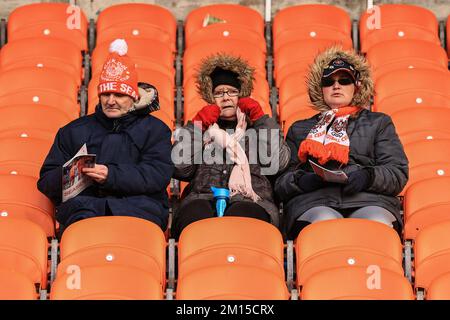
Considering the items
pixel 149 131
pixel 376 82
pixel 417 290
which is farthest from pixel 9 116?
pixel 417 290

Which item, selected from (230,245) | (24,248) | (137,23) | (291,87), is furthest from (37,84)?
(230,245)

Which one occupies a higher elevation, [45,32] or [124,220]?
[45,32]

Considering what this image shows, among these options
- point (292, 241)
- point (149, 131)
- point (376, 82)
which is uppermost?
point (376, 82)

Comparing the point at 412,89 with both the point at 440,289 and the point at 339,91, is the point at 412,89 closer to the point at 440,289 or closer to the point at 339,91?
the point at 339,91

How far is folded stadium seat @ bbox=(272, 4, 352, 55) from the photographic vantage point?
14.2m

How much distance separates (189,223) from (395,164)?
3.99 ft

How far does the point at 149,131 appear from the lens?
11648mm

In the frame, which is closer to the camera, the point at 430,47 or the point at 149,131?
the point at 149,131

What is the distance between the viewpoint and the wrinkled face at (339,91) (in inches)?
464

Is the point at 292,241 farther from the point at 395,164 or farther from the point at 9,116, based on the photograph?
the point at 9,116

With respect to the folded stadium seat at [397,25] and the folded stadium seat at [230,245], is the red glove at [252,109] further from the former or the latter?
the folded stadium seat at [397,25]
